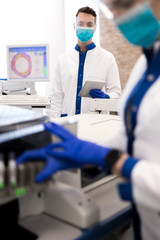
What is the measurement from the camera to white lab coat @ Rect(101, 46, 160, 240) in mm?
665

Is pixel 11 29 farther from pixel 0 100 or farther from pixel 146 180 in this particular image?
pixel 146 180

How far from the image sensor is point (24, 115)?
1.00 metres

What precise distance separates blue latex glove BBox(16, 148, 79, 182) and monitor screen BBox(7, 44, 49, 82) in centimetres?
206

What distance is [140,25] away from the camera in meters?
0.71

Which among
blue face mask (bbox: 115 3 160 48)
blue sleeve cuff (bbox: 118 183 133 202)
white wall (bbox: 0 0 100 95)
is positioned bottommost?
blue sleeve cuff (bbox: 118 183 133 202)

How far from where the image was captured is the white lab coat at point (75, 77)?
88.4 inches

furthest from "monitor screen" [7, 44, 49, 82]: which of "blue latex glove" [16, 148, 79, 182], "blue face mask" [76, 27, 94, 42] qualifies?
"blue latex glove" [16, 148, 79, 182]

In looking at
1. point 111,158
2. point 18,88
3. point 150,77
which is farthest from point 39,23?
point 111,158

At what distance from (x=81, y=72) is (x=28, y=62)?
0.69 m

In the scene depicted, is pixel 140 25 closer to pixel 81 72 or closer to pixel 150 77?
pixel 150 77

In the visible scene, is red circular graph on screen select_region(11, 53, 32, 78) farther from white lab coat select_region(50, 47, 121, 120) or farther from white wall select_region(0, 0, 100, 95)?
white wall select_region(0, 0, 100, 95)

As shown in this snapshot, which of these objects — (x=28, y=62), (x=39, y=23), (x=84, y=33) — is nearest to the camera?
(x=84, y=33)

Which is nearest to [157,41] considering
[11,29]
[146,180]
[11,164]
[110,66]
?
[146,180]

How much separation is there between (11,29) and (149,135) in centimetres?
359
